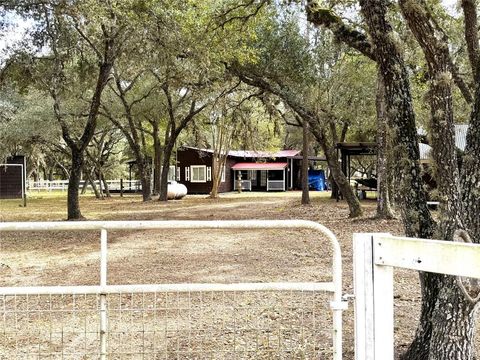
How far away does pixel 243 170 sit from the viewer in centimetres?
4631

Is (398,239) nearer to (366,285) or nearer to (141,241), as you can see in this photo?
(366,285)

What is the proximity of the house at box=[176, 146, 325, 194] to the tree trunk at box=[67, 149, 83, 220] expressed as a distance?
2319cm

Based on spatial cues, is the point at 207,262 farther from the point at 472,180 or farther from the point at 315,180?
the point at 315,180

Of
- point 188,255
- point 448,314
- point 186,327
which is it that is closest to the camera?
point 448,314

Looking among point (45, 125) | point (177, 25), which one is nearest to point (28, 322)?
point (177, 25)

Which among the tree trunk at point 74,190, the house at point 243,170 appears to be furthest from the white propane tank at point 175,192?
the tree trunk at point 74,190

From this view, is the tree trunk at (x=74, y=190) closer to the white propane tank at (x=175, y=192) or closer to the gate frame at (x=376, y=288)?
the white propane tank at (x=175, y=192)

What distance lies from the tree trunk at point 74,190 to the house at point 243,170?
23193 millimetres

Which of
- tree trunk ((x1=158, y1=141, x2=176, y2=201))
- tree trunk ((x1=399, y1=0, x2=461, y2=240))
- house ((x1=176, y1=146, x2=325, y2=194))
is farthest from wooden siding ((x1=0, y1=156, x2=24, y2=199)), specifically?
tree trunk ((x1=399, y1=0, x2=461, y2=240))

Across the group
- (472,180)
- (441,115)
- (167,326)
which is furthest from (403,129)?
(167,326)

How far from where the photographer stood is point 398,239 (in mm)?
2016

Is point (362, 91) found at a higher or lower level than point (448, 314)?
higher

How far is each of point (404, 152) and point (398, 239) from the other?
2.09 meters

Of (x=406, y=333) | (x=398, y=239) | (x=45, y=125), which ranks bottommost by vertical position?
(x=406, y=333)
